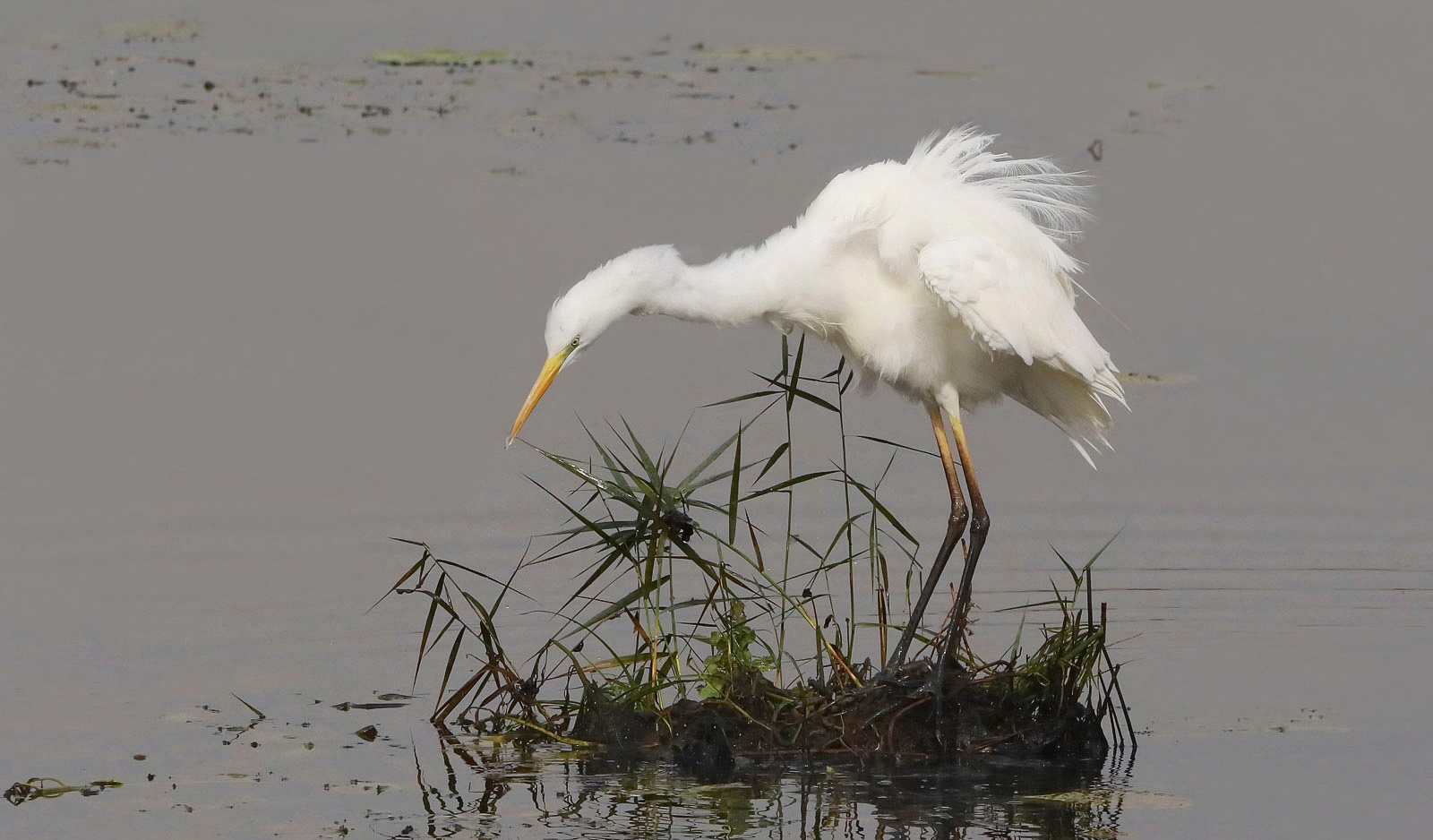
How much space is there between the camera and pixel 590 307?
6508 millimetres

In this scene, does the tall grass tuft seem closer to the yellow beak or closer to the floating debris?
the yellow beak

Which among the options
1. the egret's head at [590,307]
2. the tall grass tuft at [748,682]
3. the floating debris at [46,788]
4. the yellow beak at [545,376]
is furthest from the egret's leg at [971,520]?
the floating debris at [46,788]

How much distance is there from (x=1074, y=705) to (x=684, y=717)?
1.36 metres

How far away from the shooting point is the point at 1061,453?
34.7ft

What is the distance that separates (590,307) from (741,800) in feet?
5.54

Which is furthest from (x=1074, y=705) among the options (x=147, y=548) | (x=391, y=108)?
(x=391, y=108)

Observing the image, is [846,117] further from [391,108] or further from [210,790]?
[210,790]

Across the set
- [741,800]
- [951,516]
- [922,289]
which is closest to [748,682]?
[741,800]

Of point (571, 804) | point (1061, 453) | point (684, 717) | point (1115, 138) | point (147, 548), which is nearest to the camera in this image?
point (571, 804)

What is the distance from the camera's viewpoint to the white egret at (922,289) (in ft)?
22.6

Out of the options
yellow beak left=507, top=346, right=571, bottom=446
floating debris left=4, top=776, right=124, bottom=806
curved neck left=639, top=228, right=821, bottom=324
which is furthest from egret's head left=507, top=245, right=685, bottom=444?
floating debris left=4, top=776, right=124, bottom=806

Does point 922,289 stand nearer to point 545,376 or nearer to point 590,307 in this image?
point 590,307

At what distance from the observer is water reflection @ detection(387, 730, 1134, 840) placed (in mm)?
6043

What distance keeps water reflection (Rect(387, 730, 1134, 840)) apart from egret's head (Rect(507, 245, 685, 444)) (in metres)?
1.13
